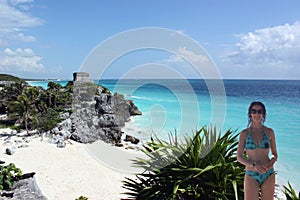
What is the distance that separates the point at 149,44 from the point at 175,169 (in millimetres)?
4348

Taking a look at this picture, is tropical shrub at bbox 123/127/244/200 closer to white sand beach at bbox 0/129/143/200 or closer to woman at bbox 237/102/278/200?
woman at bbox 237/102/278/200

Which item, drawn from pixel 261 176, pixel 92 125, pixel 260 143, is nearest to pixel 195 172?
pixel 261 176

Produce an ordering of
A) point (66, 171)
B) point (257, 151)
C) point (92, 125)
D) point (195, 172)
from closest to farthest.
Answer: point (257, 151) → point (195, 172) → point (66, 171) → point (92, 125)

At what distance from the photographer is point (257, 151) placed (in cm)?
273

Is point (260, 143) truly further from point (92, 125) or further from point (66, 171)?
point (92, 125)

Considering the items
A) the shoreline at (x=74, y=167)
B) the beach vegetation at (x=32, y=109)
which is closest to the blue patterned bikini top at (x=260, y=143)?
the shoreline at (x=74, y=167)

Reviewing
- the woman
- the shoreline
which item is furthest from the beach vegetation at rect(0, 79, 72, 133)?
the woman

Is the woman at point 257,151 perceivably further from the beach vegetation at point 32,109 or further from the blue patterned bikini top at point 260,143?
the beach vegetation at point 32,109

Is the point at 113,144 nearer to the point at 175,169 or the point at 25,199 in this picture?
the point at 25,199

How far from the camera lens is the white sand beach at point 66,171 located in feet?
28.7

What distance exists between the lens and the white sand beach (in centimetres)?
873

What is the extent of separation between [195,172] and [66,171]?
831 cm

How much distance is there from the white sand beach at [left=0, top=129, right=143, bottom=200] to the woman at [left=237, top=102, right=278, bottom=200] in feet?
20.4

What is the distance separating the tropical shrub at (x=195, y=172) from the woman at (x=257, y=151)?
812 millimetres
